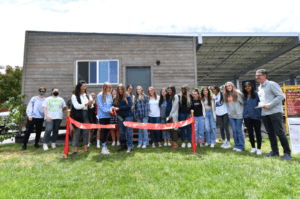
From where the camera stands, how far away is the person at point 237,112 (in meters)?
4.71

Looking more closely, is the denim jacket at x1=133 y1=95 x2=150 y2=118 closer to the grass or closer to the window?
the grass

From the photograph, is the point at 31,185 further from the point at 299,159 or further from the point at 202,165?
the point at 299,159

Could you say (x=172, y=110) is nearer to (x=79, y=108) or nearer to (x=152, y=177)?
(x=152, y=177)

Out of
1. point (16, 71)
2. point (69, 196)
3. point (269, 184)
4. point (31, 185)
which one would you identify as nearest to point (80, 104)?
point (31, 185)

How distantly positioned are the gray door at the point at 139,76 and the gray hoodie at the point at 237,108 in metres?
4.30

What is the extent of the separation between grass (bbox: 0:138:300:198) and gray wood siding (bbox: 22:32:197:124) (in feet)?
15.3

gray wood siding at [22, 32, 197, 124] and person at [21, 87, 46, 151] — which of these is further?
gray wood siding at [22, 32, 197, 124]

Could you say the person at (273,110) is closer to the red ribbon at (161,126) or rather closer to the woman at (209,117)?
the woman at (209,117)

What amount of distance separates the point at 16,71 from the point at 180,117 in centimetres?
2793

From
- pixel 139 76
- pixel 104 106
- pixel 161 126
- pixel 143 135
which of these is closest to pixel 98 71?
pixel 139 76

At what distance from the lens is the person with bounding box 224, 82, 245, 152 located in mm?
4711

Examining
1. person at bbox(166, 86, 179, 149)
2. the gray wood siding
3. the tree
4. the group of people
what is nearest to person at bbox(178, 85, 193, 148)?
the group of people

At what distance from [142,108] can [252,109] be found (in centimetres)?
299

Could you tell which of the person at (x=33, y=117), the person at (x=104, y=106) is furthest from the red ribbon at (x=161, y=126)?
the person at (x=33, y=117)
